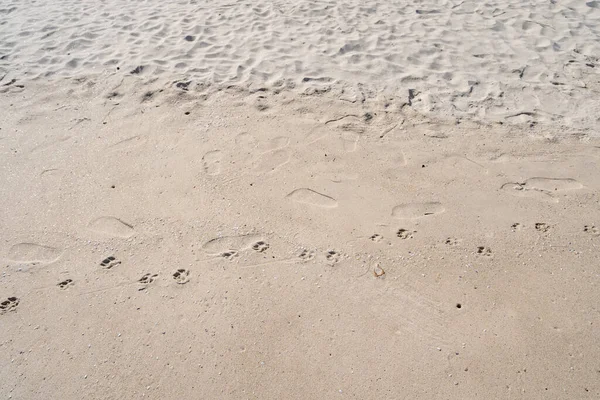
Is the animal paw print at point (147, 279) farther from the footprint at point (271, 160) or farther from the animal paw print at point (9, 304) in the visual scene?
the footprint at point (271, 160)

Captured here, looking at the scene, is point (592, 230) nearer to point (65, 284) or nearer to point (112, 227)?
point (112, 227)

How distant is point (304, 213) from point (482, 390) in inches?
64.1

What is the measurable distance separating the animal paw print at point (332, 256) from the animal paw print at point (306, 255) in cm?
10

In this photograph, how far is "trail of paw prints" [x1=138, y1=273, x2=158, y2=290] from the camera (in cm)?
300

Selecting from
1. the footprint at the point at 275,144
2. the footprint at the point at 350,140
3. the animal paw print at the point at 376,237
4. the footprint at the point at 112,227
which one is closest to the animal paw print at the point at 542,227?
the animal paw print at the point at 376,237

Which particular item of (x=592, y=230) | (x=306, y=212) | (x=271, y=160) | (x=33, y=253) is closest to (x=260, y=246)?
(x=306, y=212)

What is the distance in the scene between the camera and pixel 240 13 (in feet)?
20.4

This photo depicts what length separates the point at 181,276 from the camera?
9.96 ft

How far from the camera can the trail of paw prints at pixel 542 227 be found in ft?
10.6

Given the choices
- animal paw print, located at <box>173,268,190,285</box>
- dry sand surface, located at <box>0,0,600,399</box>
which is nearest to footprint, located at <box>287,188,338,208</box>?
dry sand surface, located at <box>0,0,600,399</box>

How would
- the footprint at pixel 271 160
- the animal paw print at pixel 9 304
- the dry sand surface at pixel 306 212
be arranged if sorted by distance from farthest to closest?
1. the footprint at pixel 271 160
2. the animal paw print at pixel 9 304
3. the dry sand surface at pixel 306 212

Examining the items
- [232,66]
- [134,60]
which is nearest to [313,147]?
[232,66]

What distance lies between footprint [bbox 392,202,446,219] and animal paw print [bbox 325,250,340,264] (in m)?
0.56

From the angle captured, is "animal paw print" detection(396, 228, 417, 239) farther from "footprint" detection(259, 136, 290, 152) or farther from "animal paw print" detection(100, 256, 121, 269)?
"animal paw print" detection(100, 256, 121, 269)
